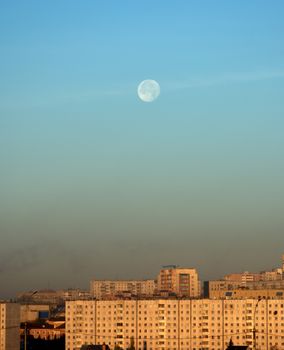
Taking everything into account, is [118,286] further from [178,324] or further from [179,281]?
[178,324]

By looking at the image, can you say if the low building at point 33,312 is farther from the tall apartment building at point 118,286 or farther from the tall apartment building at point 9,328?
the tall apartment building at point 9,328

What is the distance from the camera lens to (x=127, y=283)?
15475 cm

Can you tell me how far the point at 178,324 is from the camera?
74.8 meters

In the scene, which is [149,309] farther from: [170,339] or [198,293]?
[198,293]

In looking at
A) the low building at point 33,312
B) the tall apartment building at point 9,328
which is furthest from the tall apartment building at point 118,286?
the tall apartment building at point 9,328

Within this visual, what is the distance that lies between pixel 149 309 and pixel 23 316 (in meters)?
39.8

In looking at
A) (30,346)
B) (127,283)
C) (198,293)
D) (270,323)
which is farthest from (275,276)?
(270,323)

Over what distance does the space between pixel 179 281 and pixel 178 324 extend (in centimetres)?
6437

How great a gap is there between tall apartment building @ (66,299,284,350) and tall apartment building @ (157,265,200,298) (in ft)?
179

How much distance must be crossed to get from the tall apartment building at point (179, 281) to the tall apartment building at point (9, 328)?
52086mm

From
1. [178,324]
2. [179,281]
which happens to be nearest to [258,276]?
[179,281]

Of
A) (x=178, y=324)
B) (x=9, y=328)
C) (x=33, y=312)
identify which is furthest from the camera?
(x=33, y=312)

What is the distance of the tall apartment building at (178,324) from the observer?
74.3 m

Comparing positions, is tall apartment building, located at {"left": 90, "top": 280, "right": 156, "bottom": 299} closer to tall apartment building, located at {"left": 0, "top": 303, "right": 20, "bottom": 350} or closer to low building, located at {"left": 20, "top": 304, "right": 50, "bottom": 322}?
low building, located at {"left": 20, "top": 304, "right": 50, "bottom": 322}
